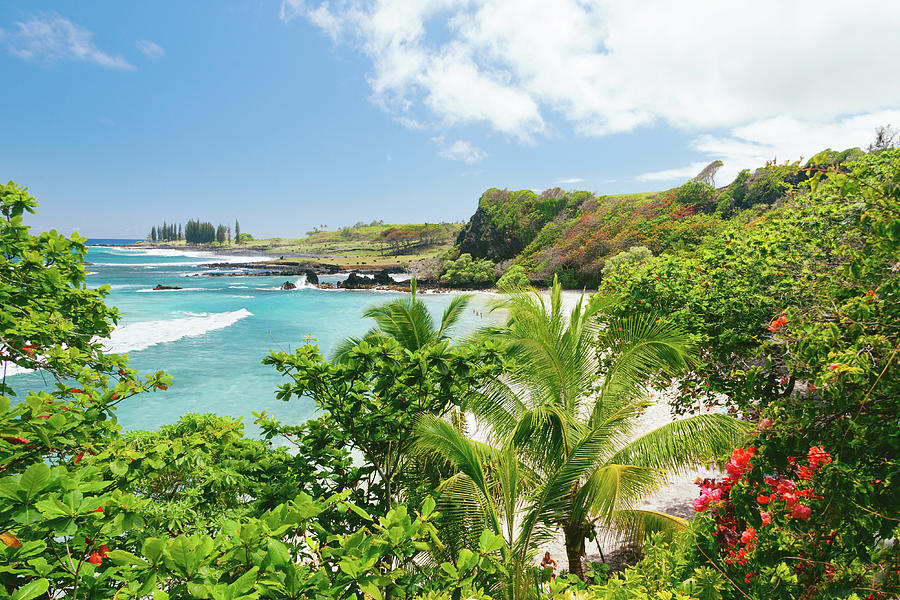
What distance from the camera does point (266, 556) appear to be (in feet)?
4.95

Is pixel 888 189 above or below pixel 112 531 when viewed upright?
above

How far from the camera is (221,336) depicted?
2442 centimetres

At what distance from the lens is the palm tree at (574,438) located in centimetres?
411

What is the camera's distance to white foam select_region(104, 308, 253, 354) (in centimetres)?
2185

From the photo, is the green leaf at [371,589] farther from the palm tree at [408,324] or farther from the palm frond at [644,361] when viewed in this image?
the palm tree at [408,324]

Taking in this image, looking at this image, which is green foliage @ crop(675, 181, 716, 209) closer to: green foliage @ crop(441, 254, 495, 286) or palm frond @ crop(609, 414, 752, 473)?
green foliage @ crop(441, 254, 495, 286)

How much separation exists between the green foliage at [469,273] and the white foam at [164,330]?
27.7m

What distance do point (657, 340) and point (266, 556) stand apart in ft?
16.0

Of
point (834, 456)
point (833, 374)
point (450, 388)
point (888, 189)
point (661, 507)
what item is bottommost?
point (661, 507)

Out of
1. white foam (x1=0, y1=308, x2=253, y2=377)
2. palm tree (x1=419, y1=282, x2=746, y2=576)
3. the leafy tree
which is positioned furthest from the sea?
palm tree (x1=419, y1=282, x2=746, y2=576)

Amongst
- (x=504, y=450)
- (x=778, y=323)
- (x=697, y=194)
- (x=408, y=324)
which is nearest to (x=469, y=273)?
(x=697, y=194)

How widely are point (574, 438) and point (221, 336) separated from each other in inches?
990

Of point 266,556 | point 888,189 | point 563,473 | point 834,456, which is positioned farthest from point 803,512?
point 266,556

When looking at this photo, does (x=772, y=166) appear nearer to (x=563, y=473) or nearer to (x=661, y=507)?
(x=563, y=473)
